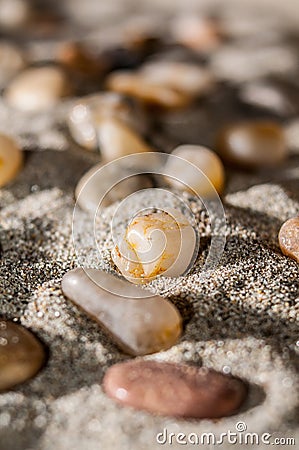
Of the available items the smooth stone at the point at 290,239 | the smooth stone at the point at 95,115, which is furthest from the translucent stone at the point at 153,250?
the smooth stone at the point at 95,115

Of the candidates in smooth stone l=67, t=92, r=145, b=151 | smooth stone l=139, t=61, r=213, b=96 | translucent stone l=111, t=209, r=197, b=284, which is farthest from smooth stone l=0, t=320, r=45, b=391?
smooth stone l=139, t=61, r=213, b=96

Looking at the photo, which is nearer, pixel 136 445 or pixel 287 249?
pixel 136 445

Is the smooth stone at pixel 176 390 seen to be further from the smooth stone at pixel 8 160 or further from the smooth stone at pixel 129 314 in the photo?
the smooth stone at pixel 8 160

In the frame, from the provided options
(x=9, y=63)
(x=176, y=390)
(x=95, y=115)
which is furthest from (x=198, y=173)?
(x=9, y=63)

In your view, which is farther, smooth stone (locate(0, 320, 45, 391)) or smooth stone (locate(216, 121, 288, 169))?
smooth stone (locate(216, 121, 288, 169))

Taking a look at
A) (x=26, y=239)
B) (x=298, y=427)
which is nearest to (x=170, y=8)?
(x=26, y=239)

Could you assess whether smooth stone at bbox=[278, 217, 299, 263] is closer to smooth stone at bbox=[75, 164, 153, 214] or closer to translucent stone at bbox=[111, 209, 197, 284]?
translucent stone at bbox=[111, 209, 197, 284]

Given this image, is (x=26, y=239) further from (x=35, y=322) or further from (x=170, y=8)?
(x=170, y=8)
